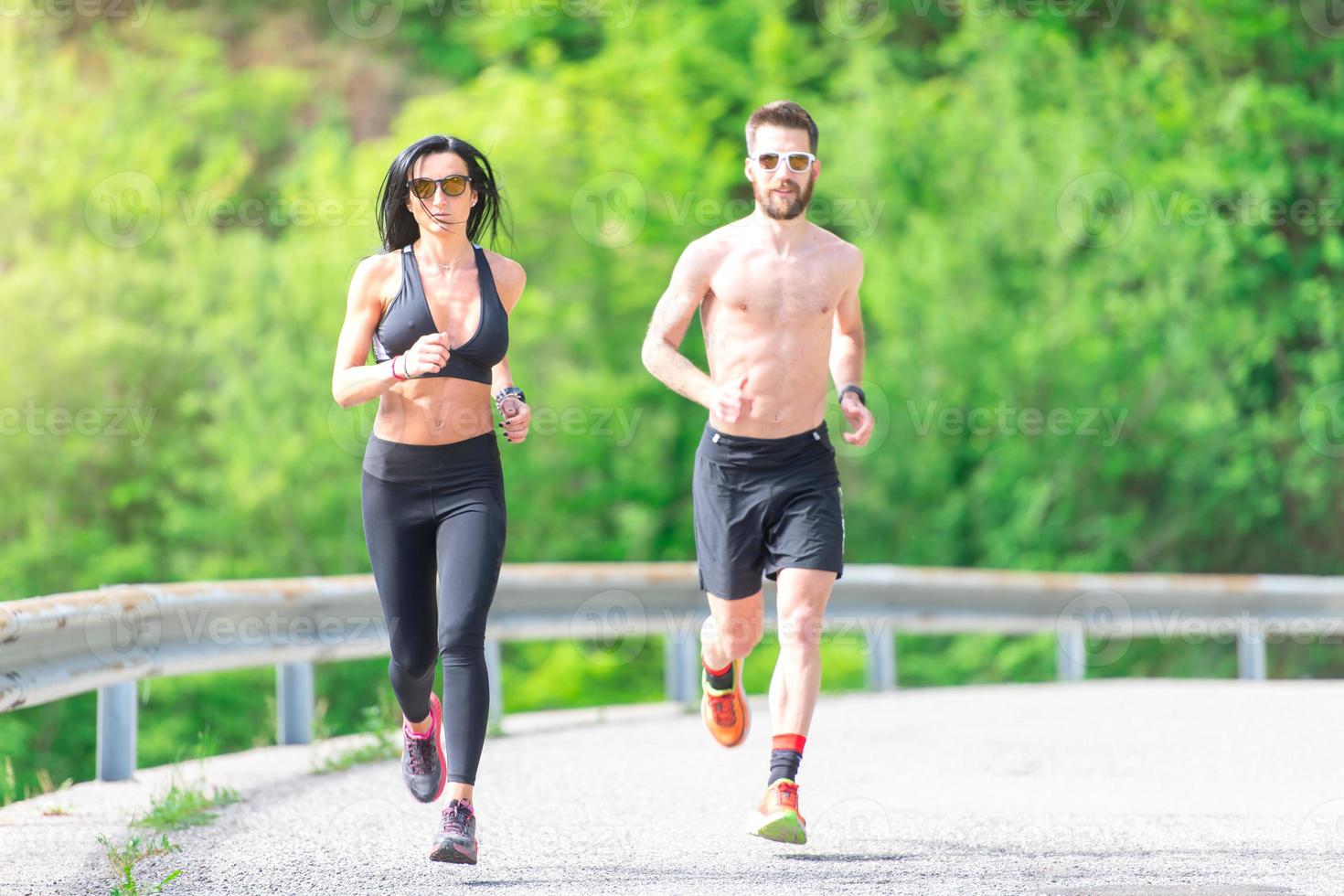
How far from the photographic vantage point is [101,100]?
3541 cm

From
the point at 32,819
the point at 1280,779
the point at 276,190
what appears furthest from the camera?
the point at 276,190

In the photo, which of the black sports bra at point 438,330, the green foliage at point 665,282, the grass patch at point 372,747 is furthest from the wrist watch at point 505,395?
the green foliage at point 665,282

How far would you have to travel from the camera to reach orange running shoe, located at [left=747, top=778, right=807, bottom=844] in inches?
231

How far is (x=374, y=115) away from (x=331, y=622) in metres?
29.1

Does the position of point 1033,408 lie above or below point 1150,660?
above

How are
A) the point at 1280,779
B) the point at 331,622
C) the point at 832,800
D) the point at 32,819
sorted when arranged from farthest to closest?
1. the point at 331,622
2. the point at 1280,779
3. the point at 832,800
4. the point at 32,819

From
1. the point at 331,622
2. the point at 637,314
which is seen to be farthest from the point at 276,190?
the point at 331,622

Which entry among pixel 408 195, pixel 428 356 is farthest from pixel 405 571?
pixel 408 195

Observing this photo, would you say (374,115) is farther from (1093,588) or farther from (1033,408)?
(1093,588)

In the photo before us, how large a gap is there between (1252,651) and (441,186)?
8.97 metres

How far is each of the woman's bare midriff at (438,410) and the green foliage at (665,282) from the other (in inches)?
655

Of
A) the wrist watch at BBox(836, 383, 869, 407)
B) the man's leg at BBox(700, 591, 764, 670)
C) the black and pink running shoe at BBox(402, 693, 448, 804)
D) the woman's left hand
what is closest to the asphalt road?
the black and pink running shoe at BBox(402, 693, 448, 804)

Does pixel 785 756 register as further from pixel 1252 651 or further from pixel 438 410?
pixel 1252 651

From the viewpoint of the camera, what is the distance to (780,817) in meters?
5.88
